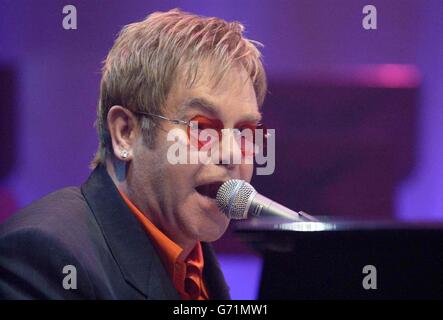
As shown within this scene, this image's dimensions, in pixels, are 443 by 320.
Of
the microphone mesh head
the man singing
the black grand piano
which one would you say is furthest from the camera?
the man singing

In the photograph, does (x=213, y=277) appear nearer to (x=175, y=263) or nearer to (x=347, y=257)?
(x=175, y=263)

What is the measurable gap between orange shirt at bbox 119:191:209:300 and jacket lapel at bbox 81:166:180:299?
42 mm

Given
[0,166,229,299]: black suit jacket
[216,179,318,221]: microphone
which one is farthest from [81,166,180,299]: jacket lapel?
[216,179,318,221]: microphone

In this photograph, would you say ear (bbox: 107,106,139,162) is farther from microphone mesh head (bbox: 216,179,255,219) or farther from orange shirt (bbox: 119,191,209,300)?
microphone mesh head (bbox: 216,179,255,219)

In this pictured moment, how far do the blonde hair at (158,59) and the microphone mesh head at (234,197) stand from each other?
0.30 metres

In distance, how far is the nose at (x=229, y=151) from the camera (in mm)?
1941

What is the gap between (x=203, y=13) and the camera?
211cm

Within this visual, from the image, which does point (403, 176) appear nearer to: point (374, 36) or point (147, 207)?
point (374, 36)

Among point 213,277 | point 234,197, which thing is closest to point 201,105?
point 234,197

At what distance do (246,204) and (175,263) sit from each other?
14.1 inches

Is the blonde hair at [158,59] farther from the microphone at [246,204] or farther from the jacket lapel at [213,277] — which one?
the jacket lapel at [213,277]

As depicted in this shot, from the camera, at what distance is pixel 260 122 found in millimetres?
2105

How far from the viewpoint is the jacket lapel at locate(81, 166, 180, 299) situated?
6.11ft
